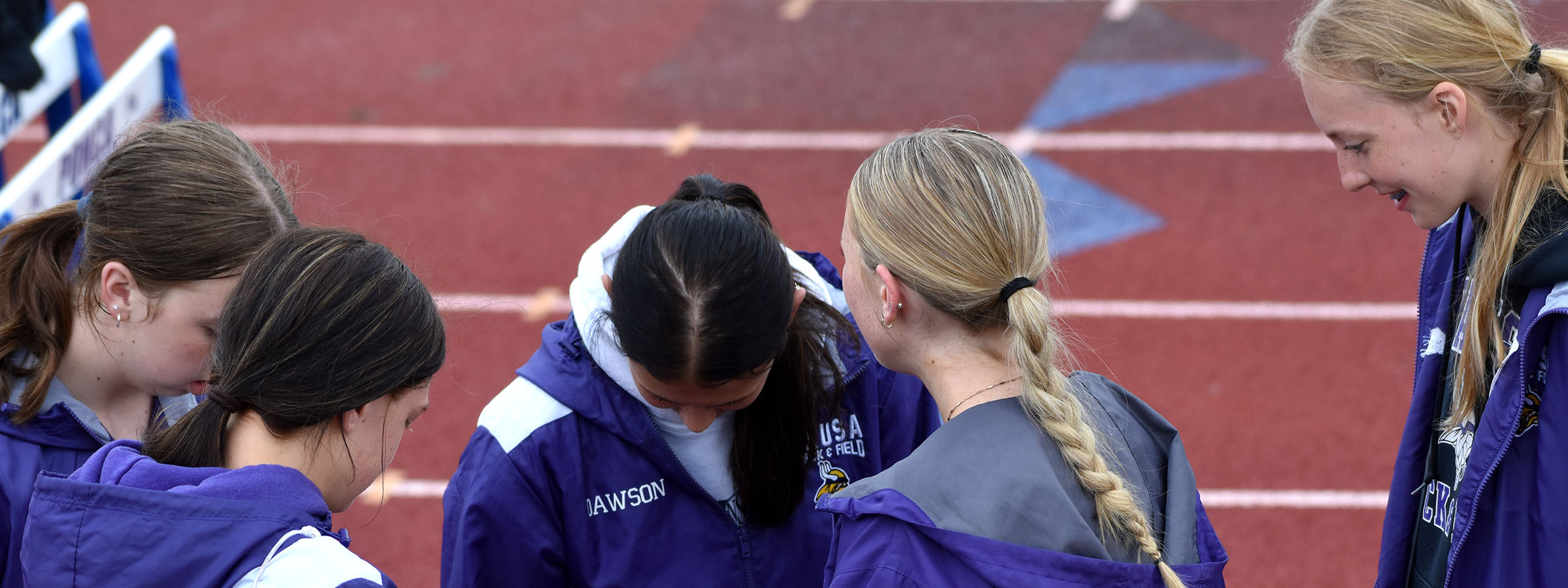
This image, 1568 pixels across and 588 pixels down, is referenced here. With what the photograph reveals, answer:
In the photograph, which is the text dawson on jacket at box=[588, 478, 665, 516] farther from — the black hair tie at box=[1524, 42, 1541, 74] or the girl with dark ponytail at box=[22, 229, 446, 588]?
the black hair tie at box=[1524, 42, 1541, 74]

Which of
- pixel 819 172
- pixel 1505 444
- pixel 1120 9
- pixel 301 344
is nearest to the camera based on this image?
pixel 301 344

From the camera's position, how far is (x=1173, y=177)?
262 inches

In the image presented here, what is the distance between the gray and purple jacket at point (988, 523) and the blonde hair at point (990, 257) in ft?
0.11

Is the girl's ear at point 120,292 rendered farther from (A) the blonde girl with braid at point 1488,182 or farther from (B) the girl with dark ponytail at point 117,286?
(A) the blonde girl with braid at point 1488,182

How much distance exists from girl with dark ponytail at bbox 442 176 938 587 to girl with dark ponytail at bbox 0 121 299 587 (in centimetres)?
50

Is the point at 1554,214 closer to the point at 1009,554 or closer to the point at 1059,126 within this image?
the point at 1009,554

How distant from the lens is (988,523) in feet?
5.19

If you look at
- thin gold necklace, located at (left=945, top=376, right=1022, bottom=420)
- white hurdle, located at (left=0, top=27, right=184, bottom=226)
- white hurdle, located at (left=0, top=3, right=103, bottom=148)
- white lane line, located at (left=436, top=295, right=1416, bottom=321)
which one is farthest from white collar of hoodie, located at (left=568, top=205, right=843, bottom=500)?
white lane line, located at (left=436, top=295, right=1416, bottom=321)

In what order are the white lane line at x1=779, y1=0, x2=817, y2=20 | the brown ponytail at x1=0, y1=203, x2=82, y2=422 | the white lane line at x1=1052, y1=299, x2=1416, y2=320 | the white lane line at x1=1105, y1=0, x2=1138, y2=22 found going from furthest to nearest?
the white lane line at x1=779, y1=0, x2=817, y2=20, the white lane line at x1=1105, y1=0, x2=1138, y2=22, the white lane line at x1=1052, y1=299, x2=1416, y2=320, the brown ponytail at x1=0, y1=203, x2=82, y2=422

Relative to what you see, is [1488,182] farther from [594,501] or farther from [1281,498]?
[1281,498]

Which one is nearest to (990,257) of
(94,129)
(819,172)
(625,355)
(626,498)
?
(625,355)

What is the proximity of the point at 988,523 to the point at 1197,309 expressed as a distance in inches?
168

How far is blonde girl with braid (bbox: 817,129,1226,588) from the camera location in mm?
1579

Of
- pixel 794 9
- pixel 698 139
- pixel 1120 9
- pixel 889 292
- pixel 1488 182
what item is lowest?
pixel 698 139
